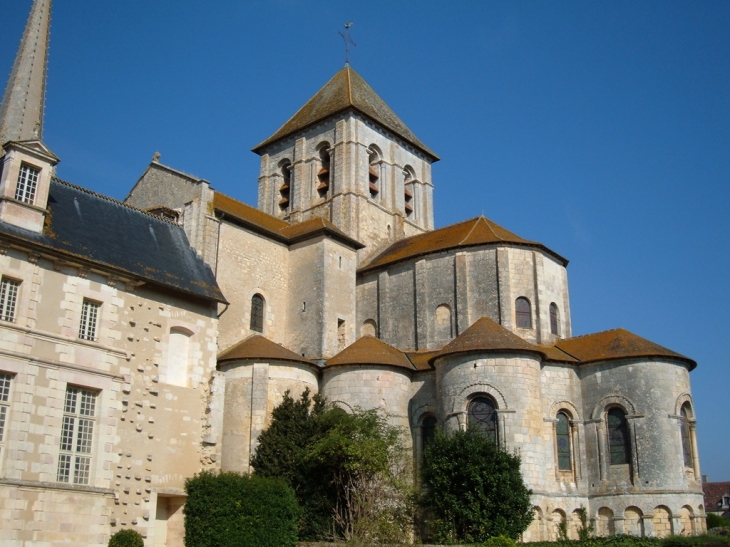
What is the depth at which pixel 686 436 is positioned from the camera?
27172 millimetres

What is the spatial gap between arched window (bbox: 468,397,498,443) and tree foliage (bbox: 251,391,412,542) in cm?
267

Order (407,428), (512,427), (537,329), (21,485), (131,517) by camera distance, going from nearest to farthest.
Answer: (21,485) → (131,517) → (512,427) → (407,428) → (537,329)

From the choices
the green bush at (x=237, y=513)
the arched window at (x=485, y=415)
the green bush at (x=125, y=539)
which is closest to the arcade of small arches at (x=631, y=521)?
the arched window at (x=485, y=415)

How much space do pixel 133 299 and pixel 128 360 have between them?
1875 mm

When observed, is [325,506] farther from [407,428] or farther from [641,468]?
[641,468]

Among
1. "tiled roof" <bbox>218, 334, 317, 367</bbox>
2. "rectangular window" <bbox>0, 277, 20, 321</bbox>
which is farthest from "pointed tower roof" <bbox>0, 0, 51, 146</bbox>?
"tiled roof" <bbox>218, 334, 317, 367</bbox>

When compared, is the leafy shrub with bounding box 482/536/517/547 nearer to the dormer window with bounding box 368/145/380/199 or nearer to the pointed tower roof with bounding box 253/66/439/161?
the dormer window with bounding box 368/145/380/199

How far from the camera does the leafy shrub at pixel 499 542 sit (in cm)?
1967

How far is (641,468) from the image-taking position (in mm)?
26047

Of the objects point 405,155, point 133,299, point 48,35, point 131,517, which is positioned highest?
point 405,155

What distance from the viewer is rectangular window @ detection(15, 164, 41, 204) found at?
71.3 feet

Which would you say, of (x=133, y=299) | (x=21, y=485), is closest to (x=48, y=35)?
(x=133, y=299)

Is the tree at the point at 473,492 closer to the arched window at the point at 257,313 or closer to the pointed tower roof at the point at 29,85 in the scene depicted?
the arched window at the point at 257,313

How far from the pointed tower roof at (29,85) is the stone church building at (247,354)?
0.06 m
